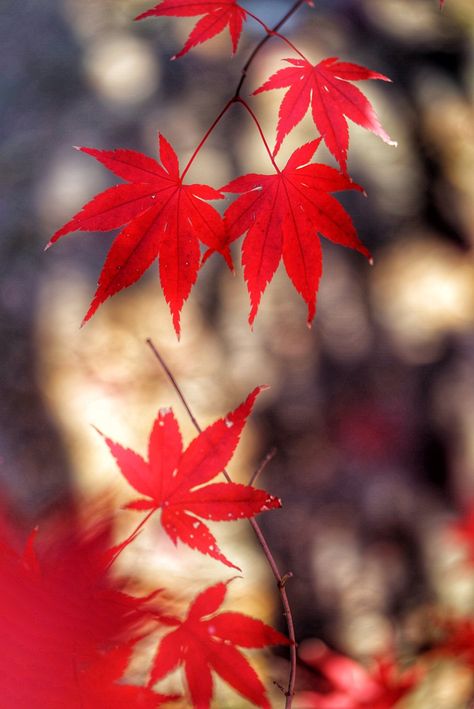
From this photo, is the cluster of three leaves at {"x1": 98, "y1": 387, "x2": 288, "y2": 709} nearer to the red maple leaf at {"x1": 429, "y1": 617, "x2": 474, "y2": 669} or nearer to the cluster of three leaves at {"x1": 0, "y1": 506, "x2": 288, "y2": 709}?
the cluster of three leaves at {"x1": 0, "y1": 506, "x2": 288, "y2": 709}

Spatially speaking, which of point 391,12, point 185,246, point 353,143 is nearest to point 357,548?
point 185,246

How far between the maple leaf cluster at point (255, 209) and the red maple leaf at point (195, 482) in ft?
0.65

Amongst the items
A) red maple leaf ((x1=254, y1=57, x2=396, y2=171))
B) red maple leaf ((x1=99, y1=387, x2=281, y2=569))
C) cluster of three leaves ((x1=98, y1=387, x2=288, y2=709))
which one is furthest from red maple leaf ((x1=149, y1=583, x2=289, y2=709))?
red maple leaf ((x1=254, y1=57, x2=396, y2=171))

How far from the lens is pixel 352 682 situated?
45.2 inches

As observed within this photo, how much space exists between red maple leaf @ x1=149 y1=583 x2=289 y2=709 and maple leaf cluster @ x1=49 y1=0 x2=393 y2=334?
0.52 m

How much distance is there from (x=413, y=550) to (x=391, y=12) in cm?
166

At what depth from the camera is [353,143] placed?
157 cm

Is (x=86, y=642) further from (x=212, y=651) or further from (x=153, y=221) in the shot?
(x=153, y=221)

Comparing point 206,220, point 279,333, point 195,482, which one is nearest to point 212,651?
point 195,482

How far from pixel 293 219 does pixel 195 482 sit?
1.33 feet

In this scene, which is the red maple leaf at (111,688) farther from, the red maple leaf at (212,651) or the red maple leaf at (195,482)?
the red maple leaf at (195,482)

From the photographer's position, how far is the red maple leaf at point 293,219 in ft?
2.48

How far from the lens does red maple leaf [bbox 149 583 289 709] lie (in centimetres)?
82

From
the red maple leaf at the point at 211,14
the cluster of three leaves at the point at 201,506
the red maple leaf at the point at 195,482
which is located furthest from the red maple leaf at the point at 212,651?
the red maple leaf at the point at 211,14
